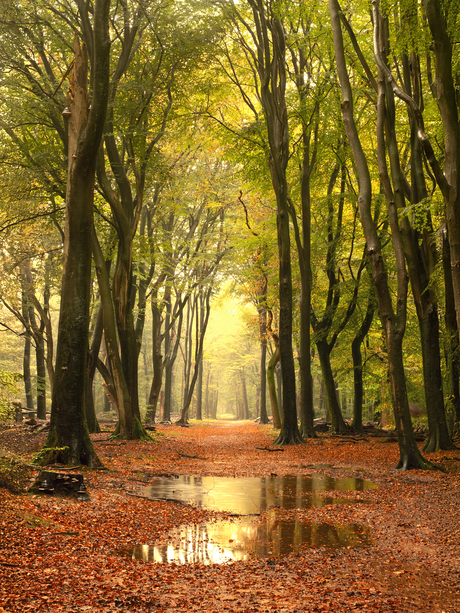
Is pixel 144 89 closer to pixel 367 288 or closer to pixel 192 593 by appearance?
pixel 367 288

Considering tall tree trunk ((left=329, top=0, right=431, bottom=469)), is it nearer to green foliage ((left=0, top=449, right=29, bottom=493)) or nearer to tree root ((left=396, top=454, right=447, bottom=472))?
tree root ((left=396, top=454, right=447, bottom=472))

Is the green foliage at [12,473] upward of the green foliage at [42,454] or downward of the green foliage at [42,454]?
upward

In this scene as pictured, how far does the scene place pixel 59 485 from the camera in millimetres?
6426

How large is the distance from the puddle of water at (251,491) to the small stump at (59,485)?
3.75ft

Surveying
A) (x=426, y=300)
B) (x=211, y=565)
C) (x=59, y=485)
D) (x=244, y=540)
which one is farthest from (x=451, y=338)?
(x=59, y=485)

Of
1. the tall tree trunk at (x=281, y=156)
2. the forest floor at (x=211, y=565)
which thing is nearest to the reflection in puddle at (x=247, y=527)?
the forest floor at (x=211, y=565)

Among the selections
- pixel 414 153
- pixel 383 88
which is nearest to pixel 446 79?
pixel 383 88

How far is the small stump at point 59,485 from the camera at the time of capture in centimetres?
625

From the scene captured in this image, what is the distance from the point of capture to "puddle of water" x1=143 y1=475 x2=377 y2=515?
275 inches

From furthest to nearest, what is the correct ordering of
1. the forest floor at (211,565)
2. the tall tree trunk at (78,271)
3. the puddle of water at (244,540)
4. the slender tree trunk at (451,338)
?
the slender tree trunk at (451,338) < the tall tree trunk at (78,271) < the puddle of water at (244,540) < the forest floor at (211,565)

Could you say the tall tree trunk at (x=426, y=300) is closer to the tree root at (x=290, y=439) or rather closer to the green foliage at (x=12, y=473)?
the tree root at (x=290, y=439)

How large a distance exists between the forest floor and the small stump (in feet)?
0.65

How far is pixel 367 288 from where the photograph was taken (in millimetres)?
17922

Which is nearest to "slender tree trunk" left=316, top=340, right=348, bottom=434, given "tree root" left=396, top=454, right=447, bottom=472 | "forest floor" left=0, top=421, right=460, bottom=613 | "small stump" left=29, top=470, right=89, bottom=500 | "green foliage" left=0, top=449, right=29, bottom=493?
"tree root" left=396, top=454, right=447, bottom=472
